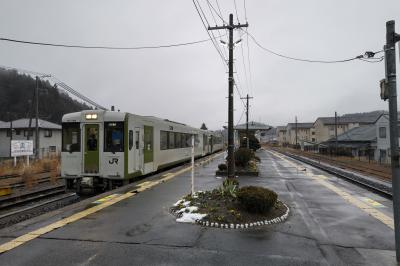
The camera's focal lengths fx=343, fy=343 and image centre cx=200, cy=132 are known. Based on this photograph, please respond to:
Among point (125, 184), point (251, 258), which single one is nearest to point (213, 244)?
point (251, 258)

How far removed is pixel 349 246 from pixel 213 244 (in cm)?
261

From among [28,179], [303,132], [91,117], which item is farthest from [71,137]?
[303,132]

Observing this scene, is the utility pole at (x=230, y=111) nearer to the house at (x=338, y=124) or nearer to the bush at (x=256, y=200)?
the bush at (x=256, y=200)

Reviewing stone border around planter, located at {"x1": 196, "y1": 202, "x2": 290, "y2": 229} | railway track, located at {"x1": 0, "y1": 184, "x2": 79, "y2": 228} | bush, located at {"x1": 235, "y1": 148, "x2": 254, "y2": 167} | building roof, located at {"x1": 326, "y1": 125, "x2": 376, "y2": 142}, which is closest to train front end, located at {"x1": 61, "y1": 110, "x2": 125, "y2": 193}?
railway track, located at {"x1": 0, "y1": 184, "x2": 79, "y2": 228}

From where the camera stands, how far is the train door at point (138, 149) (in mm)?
14273

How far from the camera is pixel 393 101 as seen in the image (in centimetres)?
581

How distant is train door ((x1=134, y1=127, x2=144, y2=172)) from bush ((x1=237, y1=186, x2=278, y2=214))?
6733 millimetres

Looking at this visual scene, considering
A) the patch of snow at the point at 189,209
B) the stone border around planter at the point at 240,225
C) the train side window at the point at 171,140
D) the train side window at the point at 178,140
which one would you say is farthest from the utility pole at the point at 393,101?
the train side window at the point at 178,140

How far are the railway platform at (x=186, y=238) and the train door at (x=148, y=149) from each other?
5.05 meters

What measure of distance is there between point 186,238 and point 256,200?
86.6 inches

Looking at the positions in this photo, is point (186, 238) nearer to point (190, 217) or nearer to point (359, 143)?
point (190, 217)

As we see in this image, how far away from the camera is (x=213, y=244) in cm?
658

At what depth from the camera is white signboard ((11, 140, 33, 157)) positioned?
20.7 metres

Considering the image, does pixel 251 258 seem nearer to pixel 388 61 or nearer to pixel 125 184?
pixel 388 61
